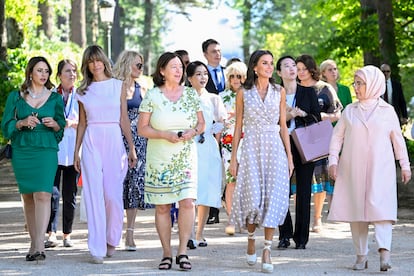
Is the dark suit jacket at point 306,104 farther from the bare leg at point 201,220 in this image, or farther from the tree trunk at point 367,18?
the tree trunk at point 367,18

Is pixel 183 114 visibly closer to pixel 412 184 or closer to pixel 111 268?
pixel 111 268

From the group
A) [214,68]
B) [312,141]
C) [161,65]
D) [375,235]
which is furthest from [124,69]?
[375,235]

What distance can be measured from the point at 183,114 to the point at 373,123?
1.73 meters

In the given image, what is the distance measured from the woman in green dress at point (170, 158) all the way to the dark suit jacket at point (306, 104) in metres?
2.17

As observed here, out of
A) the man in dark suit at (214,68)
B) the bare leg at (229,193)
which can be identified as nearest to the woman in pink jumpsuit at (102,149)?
the bare leg at (229,193)

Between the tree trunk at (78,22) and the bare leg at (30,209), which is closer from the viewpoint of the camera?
the bare leg at (30,209)

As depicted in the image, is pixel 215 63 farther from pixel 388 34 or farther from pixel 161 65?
pixel 388 34

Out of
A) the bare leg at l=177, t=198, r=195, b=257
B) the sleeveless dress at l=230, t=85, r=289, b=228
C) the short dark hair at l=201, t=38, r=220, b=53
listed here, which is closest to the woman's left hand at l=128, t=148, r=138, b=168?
the bare leg at l=177, t=198, r=195, b=257

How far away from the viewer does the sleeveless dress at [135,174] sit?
42.9 feet

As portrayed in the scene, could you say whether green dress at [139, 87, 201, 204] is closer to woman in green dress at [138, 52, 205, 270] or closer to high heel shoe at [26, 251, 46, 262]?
woman in green dress at [138, 52, 205, 270]

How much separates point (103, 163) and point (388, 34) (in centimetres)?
1295

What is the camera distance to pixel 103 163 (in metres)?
12.0

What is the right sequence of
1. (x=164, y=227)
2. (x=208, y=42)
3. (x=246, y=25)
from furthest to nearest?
(x=246, y=25) < (x=208, y=42) < (x=164, y=227)

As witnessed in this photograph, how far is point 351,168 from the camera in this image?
11328mm
